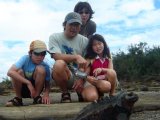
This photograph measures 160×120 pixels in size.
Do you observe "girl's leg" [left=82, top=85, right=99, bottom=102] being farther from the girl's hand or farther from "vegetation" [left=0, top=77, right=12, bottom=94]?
"vegetation" [left=0, top=77, right=12, bottom=94]

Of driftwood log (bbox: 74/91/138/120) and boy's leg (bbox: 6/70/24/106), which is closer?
driftwood log (bbox: 74/91/138/120)

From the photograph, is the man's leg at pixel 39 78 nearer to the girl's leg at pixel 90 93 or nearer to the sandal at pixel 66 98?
the sandal at pixel 66 98

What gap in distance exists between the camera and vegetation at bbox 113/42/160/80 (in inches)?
572

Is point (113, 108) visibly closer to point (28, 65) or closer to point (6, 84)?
point (28, 65)

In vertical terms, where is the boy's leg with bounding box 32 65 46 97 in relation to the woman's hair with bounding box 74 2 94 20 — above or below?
below

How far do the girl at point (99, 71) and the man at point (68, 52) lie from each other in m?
0.12

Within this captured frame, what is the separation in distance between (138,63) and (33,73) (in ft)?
31.8

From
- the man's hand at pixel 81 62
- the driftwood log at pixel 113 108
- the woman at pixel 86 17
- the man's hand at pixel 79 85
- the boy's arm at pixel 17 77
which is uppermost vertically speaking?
the woman at pixel 86 17

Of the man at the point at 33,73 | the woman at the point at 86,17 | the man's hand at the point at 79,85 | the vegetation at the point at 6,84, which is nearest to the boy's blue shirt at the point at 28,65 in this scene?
the man at the point at 33,73

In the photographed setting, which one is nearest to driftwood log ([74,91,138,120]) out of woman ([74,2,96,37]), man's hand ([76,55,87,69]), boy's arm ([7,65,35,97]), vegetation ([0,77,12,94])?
man's hand ([76,55,87,69])

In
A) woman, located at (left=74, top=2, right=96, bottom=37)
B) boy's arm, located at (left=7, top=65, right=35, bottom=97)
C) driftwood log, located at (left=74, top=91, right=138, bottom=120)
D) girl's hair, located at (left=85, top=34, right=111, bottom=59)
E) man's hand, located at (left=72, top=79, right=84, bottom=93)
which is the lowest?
driftwood log, located at (left=74, top=91, right=138, bottom=120)

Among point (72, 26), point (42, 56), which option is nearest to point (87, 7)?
point (72, 26)

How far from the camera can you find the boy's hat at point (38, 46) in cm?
608

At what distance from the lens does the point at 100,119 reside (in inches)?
185
